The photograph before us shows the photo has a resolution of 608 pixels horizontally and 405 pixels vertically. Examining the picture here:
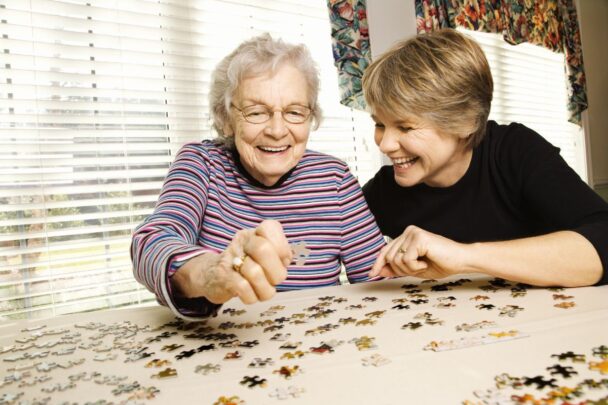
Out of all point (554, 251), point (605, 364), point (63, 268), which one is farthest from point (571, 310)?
point (63, 268)

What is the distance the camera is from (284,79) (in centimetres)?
181

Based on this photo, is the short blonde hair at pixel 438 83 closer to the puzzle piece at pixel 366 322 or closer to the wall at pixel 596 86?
the puzzle piece at pixel 366 322

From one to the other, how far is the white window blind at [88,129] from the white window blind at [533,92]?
13.1 ft

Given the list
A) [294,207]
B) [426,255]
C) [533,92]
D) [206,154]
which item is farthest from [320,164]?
[533,92]

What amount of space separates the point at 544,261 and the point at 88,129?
109 inches

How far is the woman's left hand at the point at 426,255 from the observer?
1443 millimetres

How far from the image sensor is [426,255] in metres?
1.46

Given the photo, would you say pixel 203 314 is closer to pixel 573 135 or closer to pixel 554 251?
pixel 554 251

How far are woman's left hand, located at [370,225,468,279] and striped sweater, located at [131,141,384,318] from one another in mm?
483

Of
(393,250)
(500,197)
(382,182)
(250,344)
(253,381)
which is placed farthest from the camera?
(382,182)

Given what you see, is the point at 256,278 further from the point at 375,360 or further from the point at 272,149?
the point at 272,149

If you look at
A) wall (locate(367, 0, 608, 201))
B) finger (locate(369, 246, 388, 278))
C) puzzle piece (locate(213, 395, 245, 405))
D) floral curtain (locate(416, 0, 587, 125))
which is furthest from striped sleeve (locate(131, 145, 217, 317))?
wall (locate(367, 0, 608, 201))

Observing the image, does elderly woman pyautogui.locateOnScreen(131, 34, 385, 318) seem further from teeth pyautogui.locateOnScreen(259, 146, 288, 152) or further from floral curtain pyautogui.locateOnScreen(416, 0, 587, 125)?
floral curtain pyautogui.locateOnScreen(416, 0, 587, 125)

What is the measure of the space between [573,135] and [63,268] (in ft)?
22.5
